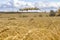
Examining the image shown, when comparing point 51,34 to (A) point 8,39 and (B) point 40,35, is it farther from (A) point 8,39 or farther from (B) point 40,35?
(A) point 8,39

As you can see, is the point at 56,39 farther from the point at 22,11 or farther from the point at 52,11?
the point at 22,11

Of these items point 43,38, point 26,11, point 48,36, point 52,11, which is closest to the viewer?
point 43,38

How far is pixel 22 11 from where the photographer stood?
70.2 m

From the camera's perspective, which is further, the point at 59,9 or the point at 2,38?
the point at 59,9

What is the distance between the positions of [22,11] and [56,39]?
174ft

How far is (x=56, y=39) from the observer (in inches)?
685

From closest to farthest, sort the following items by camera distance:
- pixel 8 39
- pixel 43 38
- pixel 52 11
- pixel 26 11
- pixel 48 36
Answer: pixel 8 39 < pixel 43 38 < pixel 48 36 < pixel 52 11 < pixel 26 11

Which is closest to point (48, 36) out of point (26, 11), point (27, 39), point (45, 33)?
point (45, 33)

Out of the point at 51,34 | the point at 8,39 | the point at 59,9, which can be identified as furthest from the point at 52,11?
the point at 8,39

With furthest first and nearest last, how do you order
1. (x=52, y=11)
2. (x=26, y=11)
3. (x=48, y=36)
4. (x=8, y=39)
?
(x=26, y=11)
(x=52, y=11)
(x=48, y=36)
(x=8, y=39)

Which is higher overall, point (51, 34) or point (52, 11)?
point (51, 34)

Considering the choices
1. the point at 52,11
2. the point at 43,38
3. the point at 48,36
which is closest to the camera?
the point at 43,38

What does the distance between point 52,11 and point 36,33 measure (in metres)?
41.5

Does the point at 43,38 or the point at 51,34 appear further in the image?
the point at 51,34
